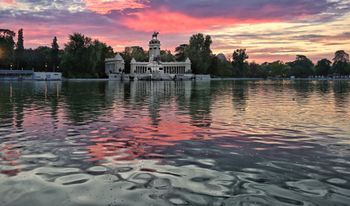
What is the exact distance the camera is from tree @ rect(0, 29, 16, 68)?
146750mm

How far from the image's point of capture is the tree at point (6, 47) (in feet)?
481

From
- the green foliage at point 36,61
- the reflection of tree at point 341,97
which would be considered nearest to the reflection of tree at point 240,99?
the reflection of tree at point 341,97

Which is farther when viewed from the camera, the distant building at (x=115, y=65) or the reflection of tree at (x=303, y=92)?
the distant building at (x=115, y=65)

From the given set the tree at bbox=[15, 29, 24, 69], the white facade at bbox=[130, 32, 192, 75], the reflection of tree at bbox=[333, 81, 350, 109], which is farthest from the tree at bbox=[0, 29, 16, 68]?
the reflection of tree at bbox=[333, 81, 350, 109]

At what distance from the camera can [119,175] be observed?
380 inches

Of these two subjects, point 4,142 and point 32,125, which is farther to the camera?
point 32,125

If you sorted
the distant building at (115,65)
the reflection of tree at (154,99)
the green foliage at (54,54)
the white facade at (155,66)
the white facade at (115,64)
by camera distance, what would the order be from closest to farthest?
the reflection of tree at (154,99) < the green foliage at (54,54) < the distant building at (115,65) < the white facade at (155,66) < the white facade at (115,64)

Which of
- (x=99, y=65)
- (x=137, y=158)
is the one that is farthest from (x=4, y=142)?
(x=99, y=65)

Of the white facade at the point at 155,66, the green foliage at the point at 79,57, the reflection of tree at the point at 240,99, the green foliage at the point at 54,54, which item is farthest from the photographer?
the white facade at the point at 155,66

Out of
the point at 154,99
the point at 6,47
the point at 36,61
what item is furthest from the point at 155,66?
the point at 154,99

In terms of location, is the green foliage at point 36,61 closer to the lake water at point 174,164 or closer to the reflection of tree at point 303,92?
the reflection of tree at point 303,92

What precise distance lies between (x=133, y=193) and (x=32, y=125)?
40.2 ft

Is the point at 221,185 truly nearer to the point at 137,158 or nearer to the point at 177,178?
the point at 177,178

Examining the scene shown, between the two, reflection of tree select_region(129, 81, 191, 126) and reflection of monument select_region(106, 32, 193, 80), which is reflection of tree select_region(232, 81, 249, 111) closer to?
reflection of tree select_region(129, 81, 191, 126)
